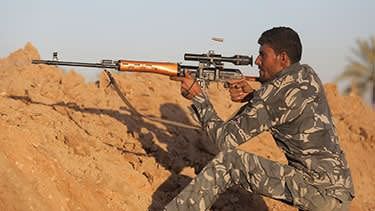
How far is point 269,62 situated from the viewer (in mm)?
4703

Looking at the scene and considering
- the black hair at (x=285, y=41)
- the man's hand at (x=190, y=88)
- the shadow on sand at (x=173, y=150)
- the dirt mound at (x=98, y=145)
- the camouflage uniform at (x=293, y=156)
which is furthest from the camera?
the shadow on sand at (x=173, y=150)

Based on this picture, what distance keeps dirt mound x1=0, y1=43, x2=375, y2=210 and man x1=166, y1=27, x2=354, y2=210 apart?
57.3 inches

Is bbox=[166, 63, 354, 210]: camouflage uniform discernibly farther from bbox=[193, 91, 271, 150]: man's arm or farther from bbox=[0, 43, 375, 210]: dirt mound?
bbox=[0, 43, 375, 210]: dirt mound

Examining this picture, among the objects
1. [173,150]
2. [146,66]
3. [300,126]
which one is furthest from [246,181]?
[173,150]

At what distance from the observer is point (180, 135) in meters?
7.76

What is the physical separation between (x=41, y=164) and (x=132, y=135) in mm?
1840

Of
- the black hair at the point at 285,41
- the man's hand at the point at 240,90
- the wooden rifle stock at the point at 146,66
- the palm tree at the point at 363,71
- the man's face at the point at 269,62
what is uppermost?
the black hair at the point at 285,41

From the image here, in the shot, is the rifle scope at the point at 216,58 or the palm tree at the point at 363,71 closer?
the rifle scope at the point at 216,58

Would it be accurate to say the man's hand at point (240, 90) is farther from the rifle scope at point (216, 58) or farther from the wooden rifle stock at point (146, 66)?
the wooden rifle stock at point (146, 66)

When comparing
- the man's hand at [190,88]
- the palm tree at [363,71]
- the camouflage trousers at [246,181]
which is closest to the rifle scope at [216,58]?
the man's hand at [190,88]

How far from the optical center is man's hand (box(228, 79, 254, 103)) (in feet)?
18.2

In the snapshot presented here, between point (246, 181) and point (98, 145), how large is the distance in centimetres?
249

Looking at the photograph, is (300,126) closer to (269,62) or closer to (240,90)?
(269,62)

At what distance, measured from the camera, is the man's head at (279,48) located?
15.2 ft
